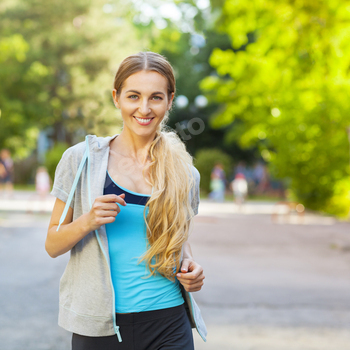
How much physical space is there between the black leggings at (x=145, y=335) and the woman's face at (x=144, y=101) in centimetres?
74

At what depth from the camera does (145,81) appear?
7.27 feet

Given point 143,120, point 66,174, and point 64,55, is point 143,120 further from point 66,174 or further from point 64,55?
point 64,55

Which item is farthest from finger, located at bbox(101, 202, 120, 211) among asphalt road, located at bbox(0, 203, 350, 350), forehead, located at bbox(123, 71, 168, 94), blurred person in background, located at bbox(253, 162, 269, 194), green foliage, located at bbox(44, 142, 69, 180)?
blurred person in background, located at bbox(253, 162, 269, 194)

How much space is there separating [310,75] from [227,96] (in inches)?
216

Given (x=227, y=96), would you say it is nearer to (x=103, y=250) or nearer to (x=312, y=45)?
(x=312, y=45)

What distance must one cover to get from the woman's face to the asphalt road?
3037 millimetres

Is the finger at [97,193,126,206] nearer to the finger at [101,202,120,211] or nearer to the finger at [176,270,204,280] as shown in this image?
the finger at [101,202,120,211]

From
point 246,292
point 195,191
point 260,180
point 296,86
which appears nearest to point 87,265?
point 195,191

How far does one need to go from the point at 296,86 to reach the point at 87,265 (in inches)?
537

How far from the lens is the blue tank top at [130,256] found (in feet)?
6.93

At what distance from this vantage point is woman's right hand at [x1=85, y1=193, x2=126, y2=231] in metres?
1.94

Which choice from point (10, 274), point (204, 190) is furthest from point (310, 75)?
point (204, 190)

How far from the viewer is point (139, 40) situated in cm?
3719

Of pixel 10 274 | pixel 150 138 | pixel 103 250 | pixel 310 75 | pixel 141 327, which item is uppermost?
pixel 310 75
